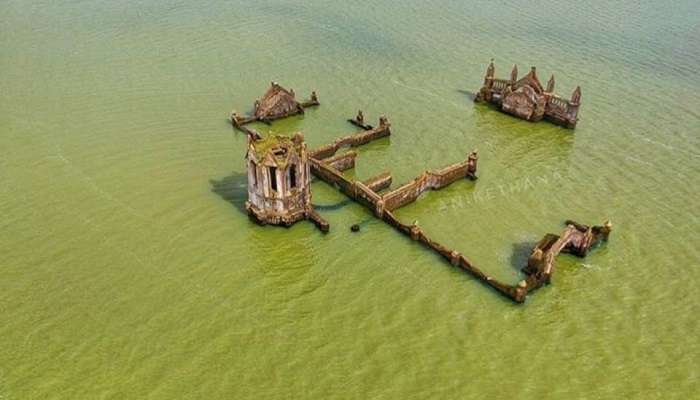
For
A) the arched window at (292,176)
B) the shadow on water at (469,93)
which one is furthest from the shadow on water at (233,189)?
the shadow on water at (469,93)

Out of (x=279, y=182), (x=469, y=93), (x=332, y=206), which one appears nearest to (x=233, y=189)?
(x=279, y=182)

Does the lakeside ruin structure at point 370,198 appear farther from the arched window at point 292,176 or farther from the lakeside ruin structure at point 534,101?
the lakeside ruin structure at point 534,101

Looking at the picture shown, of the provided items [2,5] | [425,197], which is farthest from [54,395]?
[2,5]

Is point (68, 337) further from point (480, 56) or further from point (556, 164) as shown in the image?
point (480, 56)

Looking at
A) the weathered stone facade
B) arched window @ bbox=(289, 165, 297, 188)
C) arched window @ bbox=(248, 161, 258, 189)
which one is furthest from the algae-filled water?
arched window @ bbox=(248, 161, 258, 189)

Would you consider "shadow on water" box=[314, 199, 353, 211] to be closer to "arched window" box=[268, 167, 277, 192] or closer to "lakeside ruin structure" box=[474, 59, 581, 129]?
"arched window" box=[268, 167, 277, 192]
